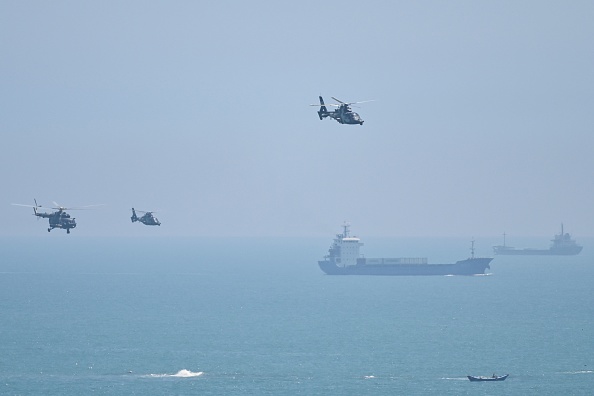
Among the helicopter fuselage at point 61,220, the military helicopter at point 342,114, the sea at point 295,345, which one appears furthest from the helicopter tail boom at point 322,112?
the sea at point 295,345

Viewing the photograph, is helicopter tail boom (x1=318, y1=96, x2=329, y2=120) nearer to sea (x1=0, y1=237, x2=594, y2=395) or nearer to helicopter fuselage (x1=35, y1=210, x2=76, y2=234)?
helicopter fuselage (x1=35, y1=210, x2=76, y2=234)

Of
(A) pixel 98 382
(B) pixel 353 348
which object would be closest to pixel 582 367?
(B) pixel 353 348

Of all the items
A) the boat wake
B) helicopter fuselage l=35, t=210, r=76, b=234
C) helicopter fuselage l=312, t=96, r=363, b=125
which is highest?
helicopter fuselage l=312, t=96, r=363, b=125

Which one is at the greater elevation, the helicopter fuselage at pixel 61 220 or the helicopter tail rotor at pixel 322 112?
the helicopter tail rotor at pixel 322 112

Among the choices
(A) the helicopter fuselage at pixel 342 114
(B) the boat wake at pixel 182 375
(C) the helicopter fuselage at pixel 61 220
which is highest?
(A) the helicopter fuselage at pixel 342 114

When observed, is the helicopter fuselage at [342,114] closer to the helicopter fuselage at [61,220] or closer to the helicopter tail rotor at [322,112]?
the helicopter tail rotor at [322,112]

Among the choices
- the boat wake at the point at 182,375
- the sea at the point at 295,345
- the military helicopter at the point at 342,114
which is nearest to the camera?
the military helicopter at the point at 342,114

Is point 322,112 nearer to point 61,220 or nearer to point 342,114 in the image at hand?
point 342,114

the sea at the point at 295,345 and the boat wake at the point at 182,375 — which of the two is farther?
the boat wake at the point at 182,375

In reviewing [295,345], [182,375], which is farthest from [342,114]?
[295,345]

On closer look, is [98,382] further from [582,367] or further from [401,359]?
[582,367]

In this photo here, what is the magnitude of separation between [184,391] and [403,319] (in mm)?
63749

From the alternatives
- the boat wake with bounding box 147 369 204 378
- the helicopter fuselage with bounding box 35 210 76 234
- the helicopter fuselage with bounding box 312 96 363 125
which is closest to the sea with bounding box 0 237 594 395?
the boat wake with bounding box 147 369 204 378

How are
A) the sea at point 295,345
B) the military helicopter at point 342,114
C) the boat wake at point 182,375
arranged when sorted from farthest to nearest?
the boat wake at point 182,375 → the sea at point 295,345 → the military helicopter at point 342,114
